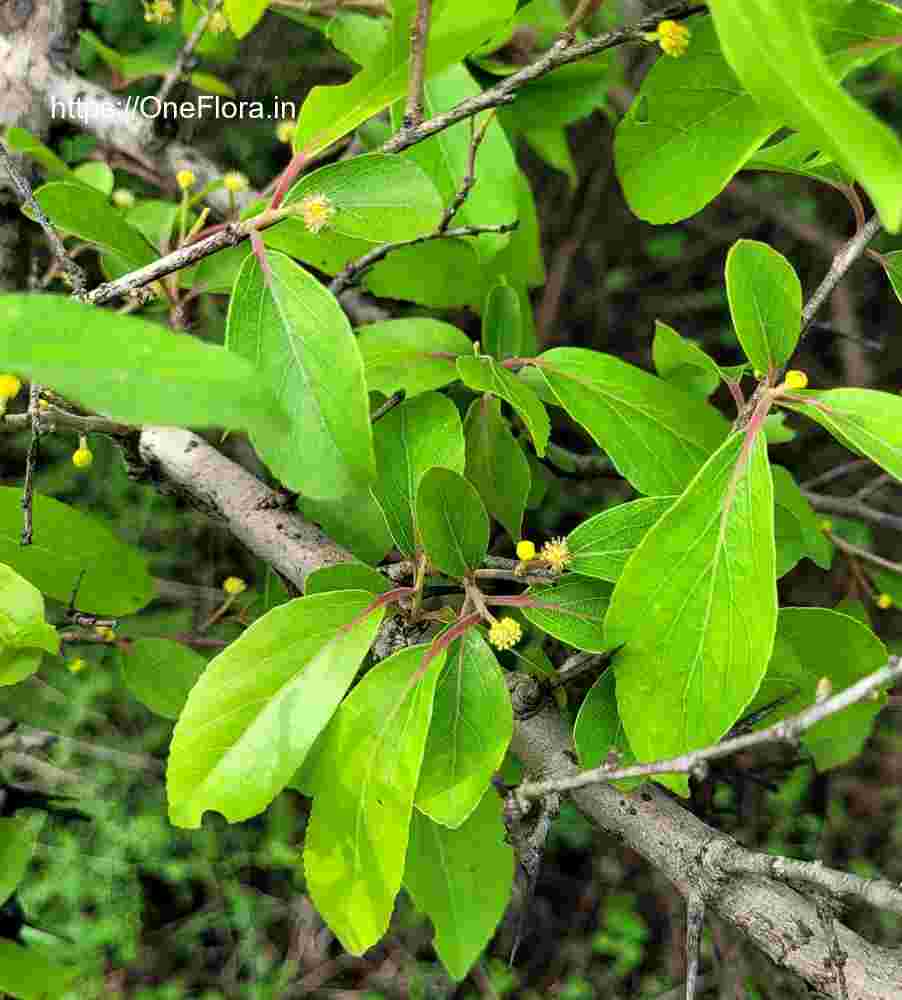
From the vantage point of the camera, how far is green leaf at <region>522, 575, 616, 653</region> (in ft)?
2.25

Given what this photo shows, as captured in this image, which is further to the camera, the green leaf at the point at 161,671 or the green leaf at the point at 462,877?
the green leaf at the point at 161,671

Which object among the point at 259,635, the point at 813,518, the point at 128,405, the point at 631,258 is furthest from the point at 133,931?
the point at 631,258

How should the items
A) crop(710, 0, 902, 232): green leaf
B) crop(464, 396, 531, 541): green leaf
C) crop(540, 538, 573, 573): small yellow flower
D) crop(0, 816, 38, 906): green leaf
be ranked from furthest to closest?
crop(0, 816, 38, 906): green leaf
crop(464, 396, 531, 541): green leaf
crop(540, 538, 573, 573): small yellow flower
crop(710, 0, 902, 232): green leaf

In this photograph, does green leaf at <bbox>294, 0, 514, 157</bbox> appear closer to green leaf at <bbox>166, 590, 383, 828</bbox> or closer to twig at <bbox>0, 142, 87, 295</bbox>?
twig at <bbox>0, 142, 87, 295</bbox>

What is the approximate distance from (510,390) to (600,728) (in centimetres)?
25

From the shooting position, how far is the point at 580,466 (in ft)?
3.86

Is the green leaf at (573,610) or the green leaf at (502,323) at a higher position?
the green leaf at (502,323)

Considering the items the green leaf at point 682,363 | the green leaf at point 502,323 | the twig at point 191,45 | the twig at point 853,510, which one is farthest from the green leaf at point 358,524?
the twig at point 853,510

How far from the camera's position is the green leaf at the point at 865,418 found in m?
0.62

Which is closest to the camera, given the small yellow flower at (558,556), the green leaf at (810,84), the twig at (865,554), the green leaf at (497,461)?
the green leaf at (810,84)

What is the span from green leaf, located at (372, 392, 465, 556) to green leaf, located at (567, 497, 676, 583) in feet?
0.36

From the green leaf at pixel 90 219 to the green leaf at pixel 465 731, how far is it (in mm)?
420

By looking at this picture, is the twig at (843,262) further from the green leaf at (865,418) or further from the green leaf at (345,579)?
the green leaf at (345,579)

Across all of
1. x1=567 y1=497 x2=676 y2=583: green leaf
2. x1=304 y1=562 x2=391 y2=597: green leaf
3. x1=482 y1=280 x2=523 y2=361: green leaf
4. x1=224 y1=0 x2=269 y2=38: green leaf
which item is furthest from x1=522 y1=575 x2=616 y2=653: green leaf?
x1=224 y1=0 x2=269 y2=38: green leaf
